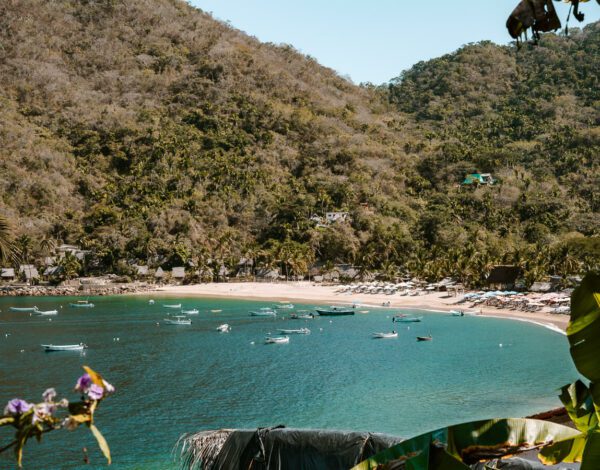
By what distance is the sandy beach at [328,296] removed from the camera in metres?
45.9

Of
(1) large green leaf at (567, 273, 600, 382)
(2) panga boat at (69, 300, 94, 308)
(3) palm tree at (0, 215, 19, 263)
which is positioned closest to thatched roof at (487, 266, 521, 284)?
(2) panga boat at (69, 300, 94, 308)

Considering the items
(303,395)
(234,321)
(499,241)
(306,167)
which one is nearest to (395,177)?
(306,167)

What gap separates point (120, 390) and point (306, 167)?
75668 mm

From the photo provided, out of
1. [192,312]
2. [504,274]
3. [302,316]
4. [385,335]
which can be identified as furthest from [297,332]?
[504,274]

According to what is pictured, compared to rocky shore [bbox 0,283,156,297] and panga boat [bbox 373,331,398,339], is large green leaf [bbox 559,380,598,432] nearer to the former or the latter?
panga boat [bbox 373,331,398,339]

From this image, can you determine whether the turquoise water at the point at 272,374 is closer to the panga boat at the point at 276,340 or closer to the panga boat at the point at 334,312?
the panga boat at the point at 276,340

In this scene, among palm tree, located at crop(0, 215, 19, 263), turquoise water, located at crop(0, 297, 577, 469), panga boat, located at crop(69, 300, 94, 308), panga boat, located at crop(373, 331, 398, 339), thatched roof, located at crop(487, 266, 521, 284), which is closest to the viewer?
palm tree, located at crop(0, 215, 19, 263)

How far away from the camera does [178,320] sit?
47781 millimetres

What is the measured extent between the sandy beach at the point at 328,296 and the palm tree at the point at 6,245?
1612 inches

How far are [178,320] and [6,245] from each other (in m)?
44.9

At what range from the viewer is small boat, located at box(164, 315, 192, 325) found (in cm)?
4697

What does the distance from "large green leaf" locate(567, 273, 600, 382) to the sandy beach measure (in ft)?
133

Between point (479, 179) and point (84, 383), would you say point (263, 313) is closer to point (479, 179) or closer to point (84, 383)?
point (479, 179)

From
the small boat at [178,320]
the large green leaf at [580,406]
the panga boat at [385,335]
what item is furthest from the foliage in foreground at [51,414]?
the small boat at [178,320]
